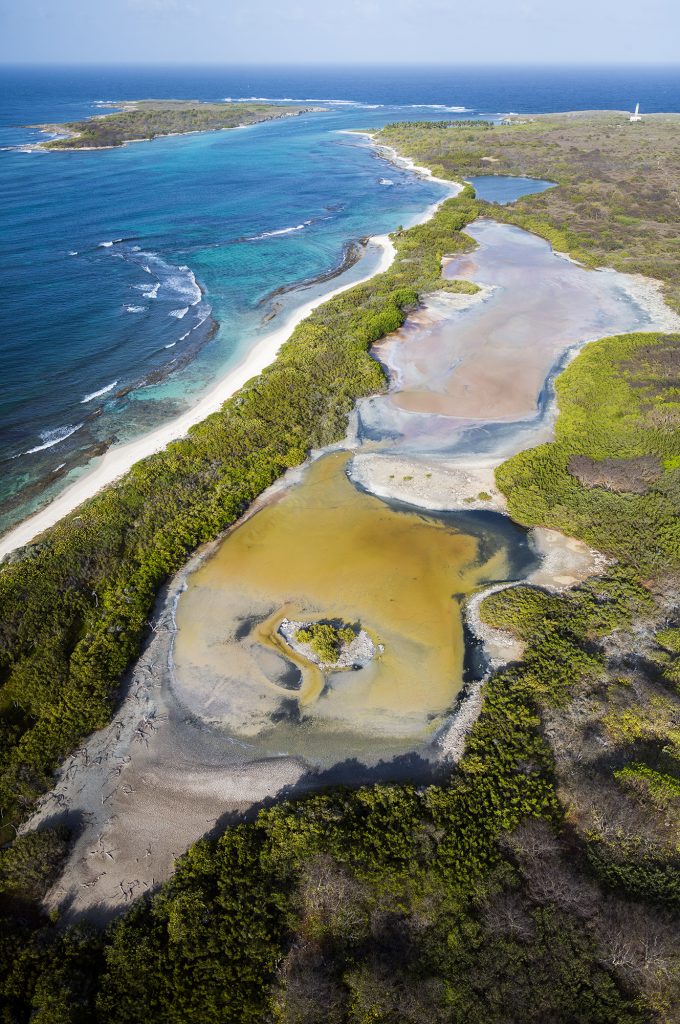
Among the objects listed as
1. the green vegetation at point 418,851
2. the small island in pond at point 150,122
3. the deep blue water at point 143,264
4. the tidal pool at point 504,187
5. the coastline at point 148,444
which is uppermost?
the small island in pond at point 150,122

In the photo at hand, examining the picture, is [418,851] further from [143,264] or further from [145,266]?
[143,264]

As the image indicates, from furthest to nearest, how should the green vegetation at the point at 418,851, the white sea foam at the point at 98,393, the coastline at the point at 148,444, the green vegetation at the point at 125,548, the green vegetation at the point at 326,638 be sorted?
the white sea foam at the point at 98,393 < the coastline at the point at 148,444 < the green vegetation at the point at 326,638 < the green vegetation at the point at 125,548 < the green vegetation at the point at 418,851

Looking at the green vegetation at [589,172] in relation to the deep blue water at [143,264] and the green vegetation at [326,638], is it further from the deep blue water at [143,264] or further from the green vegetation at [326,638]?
the green vegetation at [326,638]

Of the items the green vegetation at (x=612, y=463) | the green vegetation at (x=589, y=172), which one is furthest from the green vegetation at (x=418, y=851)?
the green vegetation at (x=589, y=172)

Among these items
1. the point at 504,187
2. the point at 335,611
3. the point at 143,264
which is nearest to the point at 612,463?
the point at 335,611

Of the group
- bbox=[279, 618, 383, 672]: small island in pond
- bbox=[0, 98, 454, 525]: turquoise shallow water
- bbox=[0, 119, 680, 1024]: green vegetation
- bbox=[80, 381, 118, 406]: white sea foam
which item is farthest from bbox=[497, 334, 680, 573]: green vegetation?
bbox=[80, 381, 118, 406]: white sea foam

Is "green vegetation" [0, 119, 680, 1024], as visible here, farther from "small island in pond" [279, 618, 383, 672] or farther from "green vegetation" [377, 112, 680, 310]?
"green vegetation" [377, 112, 680, 310]
